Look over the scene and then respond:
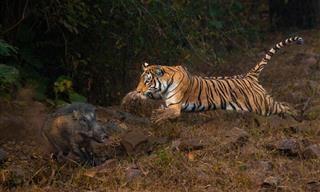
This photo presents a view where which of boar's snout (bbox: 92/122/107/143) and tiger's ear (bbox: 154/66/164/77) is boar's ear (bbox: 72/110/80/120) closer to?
boar's snout (bbox: 92/122/107/143)

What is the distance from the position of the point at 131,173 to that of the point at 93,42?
11.3 feet

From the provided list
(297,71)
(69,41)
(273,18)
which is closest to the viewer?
(69,41)

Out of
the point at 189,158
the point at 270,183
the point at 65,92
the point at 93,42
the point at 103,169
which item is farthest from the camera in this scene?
the point at 93,42

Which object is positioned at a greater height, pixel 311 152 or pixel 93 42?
pixel 93 42

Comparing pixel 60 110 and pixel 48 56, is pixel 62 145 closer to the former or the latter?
pixel 60 110

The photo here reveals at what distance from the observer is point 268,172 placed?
6488 mm

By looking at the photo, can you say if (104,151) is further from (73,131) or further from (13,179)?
(13,179)

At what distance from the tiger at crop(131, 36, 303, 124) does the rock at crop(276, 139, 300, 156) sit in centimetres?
138

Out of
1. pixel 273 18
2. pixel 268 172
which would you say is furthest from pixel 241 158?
pixel 273 18

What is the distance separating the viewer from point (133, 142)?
22.9 feet

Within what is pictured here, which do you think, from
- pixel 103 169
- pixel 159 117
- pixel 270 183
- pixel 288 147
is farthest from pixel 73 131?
pixel 288 147

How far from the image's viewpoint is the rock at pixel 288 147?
6867 millimetres

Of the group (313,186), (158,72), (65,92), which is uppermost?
(158,72)

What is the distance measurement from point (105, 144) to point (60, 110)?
543 millimetres
